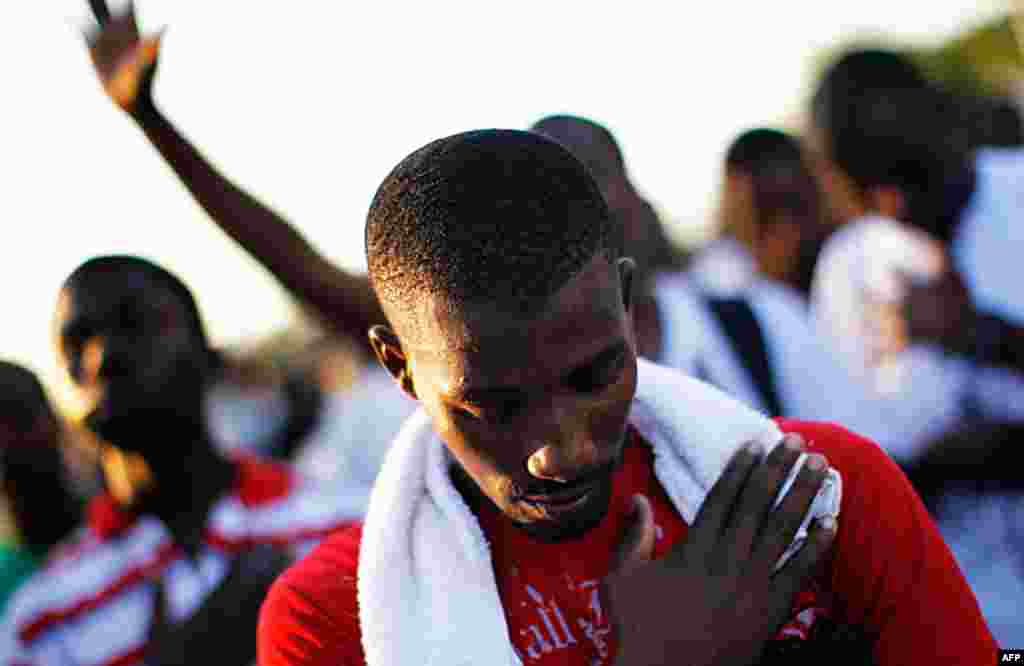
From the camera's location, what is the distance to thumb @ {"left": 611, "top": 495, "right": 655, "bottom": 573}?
1999 mm

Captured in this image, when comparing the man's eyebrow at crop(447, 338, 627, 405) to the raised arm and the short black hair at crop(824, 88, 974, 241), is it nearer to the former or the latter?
the raised arm

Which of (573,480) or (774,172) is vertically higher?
(573,480)

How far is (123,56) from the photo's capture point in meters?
2.70

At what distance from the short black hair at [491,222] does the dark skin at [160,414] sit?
158cm

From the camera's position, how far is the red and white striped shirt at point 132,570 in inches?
138

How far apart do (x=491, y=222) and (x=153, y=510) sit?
2294 mm

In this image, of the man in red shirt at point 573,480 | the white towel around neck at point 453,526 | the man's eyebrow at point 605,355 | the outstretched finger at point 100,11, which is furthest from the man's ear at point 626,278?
the outstretched finger at point 100,11

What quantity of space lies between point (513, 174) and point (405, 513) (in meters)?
0.66

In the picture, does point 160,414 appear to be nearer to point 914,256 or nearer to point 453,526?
point 453,526

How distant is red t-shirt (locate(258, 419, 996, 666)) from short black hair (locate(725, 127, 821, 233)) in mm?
3025

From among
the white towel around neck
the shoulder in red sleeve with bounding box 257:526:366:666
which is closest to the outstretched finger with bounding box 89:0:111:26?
the white towel around neck

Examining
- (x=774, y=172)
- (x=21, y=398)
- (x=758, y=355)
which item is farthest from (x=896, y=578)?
(x=774, y=172)

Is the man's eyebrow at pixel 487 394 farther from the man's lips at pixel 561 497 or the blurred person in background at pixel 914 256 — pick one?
the blurred person in background at pixel 914 256

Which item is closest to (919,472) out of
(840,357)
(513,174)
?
(840,357)
